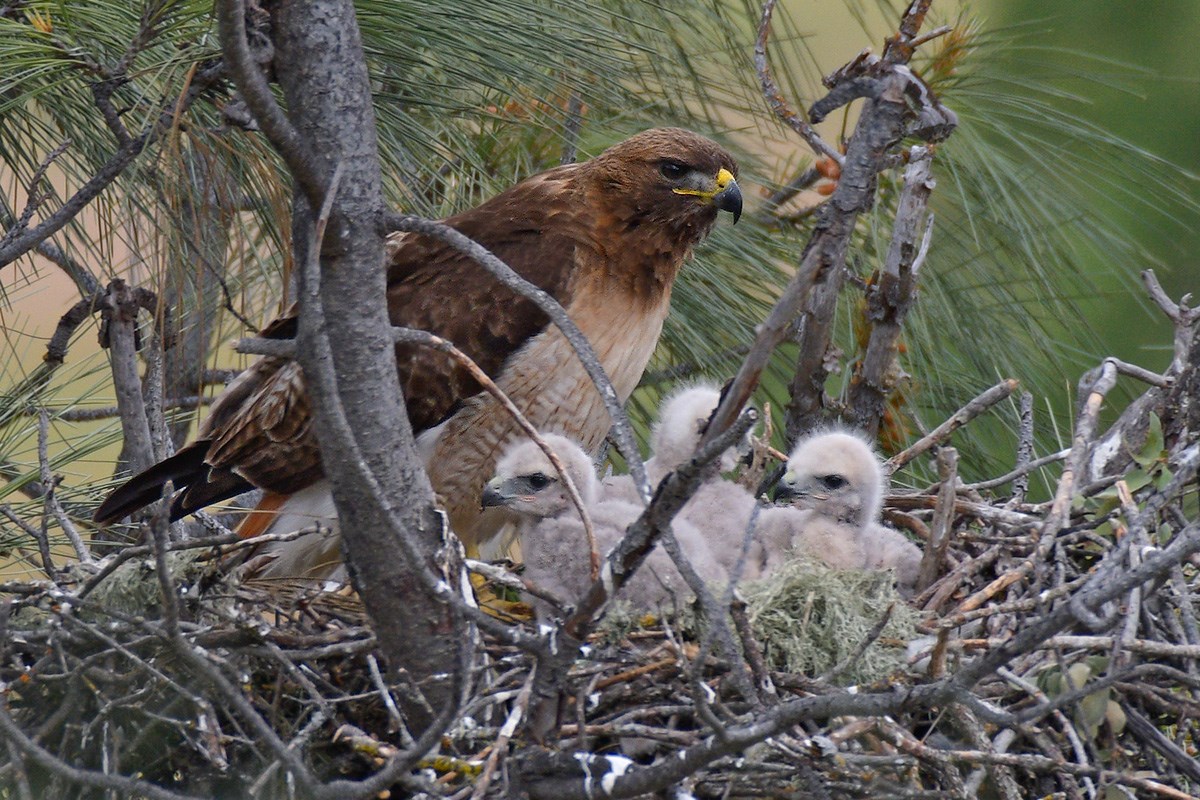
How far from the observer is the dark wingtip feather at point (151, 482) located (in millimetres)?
3064

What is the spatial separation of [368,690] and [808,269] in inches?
52.4

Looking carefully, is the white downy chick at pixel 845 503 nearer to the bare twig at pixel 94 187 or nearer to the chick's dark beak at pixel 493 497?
the chick's dark beak at pixel 493 497

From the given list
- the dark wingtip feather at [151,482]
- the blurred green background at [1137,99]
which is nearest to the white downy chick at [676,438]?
the dark wingtip feather at [151,482]

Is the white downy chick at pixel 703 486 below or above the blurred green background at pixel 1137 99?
below

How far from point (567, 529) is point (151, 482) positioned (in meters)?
0.89

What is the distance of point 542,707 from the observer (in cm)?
196

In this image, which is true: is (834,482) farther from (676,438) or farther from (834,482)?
(676,438)

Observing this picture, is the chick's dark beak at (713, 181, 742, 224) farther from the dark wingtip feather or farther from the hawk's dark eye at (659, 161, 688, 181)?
the dark wingtip feather

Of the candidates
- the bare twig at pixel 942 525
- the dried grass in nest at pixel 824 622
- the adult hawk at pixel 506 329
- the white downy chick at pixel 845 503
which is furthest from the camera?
the adult hawk at pixel 506 329

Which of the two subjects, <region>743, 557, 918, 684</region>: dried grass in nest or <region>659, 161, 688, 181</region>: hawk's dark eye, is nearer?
<region>743, 557, 918, 684</region>: dried grass in nest

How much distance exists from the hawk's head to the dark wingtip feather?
1139 mm

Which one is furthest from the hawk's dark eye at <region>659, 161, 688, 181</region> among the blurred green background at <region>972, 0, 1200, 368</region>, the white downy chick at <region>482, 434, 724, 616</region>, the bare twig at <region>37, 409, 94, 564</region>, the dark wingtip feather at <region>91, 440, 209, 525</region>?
the blurred green background at <region>972, 0, 1200, 368</region>

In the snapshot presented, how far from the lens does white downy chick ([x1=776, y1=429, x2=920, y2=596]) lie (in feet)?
9.83

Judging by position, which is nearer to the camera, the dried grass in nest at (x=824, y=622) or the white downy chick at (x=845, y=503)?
the dried grass in nest at (x=824, y=622)
